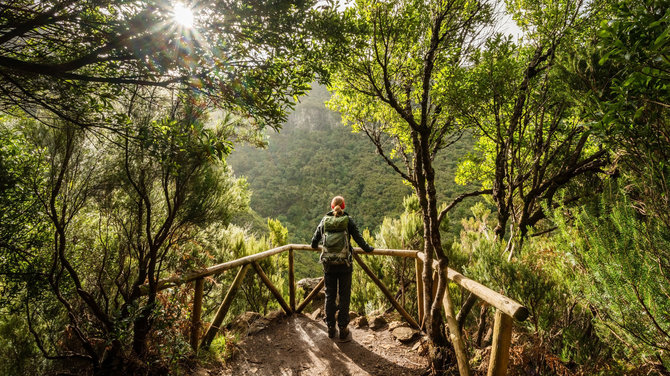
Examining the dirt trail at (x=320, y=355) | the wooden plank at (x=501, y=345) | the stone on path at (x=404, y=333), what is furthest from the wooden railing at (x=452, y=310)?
the dirt trail at (x=320, y=355)

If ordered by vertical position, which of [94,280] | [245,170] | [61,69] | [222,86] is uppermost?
[245,170]

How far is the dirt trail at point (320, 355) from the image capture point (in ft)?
9.77

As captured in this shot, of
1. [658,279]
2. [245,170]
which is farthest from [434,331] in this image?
[245,170]

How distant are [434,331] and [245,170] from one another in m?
41.3

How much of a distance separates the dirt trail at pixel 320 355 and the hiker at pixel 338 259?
0.88 ft

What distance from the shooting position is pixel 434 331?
106 inches

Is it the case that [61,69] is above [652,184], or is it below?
above

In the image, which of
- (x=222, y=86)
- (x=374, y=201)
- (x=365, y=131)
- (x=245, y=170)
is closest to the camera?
(x=222, y=86)

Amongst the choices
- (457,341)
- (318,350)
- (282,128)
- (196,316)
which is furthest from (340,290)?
(282,128)

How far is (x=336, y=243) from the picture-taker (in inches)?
134

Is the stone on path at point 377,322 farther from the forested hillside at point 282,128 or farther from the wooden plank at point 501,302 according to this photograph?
the wooden plank at point 501,302

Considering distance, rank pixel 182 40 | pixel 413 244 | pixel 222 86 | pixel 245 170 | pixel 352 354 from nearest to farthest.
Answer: pixel 182 40, pixel 222 86, pixel 352 354, pixel 413 244, pixel 245 170

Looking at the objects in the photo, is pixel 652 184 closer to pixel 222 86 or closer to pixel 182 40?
pixel 222 86

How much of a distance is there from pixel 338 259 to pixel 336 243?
0.20 meters
